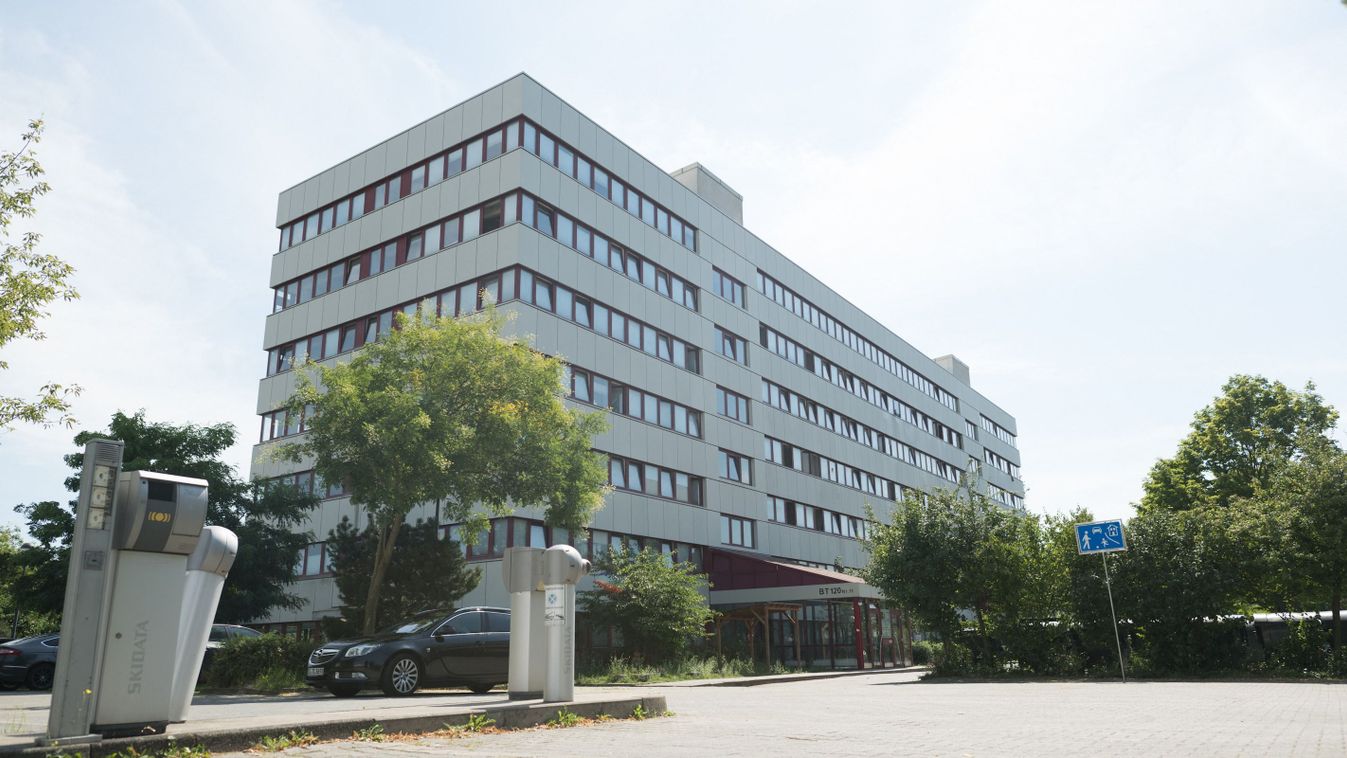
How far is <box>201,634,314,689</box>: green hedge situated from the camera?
19391 mm

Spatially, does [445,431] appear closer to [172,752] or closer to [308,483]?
[308,483]

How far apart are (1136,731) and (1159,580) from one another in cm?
1320

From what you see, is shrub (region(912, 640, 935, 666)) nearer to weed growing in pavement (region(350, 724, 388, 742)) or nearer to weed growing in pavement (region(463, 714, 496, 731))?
weed growing in pavement (region(463, 714, 496, 731))

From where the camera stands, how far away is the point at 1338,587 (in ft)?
64.2

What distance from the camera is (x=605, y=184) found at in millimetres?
35312

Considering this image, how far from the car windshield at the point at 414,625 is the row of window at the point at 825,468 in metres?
25.9

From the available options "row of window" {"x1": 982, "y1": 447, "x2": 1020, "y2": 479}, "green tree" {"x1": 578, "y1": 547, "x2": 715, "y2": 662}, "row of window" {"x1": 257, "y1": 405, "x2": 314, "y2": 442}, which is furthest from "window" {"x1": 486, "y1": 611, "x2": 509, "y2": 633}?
"row of window" {"x1": 982, "y1": 447, "x2": 1020, "y2": 479}

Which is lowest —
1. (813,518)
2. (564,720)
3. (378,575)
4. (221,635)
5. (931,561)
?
(564,720)

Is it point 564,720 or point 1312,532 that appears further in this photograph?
point 1312,532

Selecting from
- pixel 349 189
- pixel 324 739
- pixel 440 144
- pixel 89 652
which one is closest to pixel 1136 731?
pixel 324 739

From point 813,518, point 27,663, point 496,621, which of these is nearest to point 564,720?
point 496,621

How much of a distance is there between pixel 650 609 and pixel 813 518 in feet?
66.5

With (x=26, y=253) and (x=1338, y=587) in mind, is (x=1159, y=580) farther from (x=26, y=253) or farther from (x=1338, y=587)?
(x=26, y=253)

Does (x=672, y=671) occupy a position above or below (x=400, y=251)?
A: below
